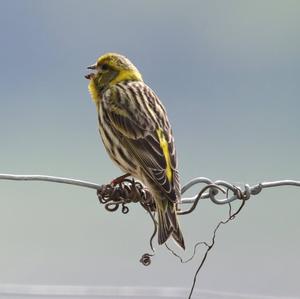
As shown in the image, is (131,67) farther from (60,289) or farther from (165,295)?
(165,295)

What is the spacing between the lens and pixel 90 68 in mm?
5164

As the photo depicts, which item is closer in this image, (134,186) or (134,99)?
(134,186)

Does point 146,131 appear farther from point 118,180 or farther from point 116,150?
point 118,180

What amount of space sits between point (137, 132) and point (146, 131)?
62 millimetres

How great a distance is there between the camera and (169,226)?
146 inches

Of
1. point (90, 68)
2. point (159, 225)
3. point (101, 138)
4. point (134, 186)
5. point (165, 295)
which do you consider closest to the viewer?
point (165, 295)

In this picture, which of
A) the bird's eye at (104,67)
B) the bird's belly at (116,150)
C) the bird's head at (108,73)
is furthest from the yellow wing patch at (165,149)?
the bird's eye at (104,67)

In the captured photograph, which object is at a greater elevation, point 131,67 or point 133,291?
point 131,67

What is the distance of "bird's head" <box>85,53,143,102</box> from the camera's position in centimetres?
507

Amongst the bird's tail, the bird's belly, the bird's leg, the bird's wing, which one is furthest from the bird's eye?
the bird's tail

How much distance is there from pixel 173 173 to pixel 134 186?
28 centimetres

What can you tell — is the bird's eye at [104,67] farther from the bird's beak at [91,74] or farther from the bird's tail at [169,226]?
the bird's tail at [169,226]

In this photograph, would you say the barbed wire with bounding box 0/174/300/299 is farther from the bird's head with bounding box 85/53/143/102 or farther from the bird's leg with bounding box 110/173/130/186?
the bird's head with bounding box 85/53/143/102

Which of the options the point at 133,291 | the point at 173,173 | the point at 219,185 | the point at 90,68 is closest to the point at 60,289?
the point at 133,291
